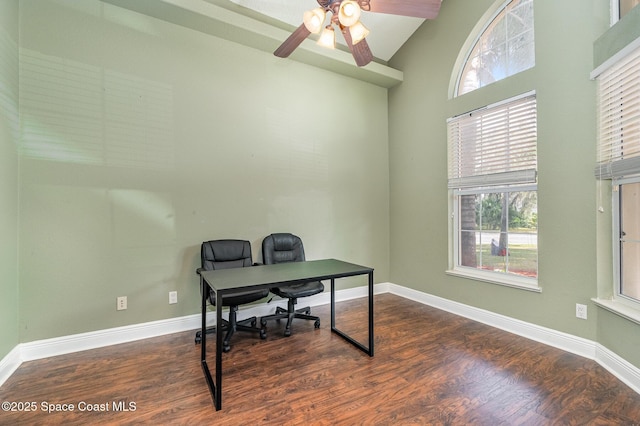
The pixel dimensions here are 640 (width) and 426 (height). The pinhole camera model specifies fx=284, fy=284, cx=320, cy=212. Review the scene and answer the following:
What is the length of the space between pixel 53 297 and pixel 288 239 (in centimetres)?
213

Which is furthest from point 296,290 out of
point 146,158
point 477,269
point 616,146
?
point 616,146

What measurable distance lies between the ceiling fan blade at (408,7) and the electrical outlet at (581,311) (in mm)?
2602

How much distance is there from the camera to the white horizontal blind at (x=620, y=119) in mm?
1987

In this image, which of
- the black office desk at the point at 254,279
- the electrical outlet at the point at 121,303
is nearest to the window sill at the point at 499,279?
the black office desk at the point at 254,279

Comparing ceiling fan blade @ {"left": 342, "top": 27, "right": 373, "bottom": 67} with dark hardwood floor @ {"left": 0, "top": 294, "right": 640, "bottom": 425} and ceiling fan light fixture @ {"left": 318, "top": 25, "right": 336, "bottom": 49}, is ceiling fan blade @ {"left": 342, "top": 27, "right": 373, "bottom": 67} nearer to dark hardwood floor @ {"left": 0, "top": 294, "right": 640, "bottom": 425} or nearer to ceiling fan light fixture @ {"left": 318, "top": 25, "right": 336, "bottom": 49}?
ceiling fan light fixture @ {"left": 318, "top": 25, "right": 336, "bottom": 49}

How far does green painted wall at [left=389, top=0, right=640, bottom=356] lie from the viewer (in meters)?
2.32

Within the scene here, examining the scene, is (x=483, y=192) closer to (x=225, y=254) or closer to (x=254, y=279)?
(x=254, y=279)

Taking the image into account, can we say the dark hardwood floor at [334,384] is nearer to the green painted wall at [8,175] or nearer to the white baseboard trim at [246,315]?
the white baseboard trim at [246,315]

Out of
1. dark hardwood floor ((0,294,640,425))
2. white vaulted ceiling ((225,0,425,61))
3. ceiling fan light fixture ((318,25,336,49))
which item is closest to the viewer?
dark hardwood floor ((0,294,640,425))

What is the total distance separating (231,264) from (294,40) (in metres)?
2.14

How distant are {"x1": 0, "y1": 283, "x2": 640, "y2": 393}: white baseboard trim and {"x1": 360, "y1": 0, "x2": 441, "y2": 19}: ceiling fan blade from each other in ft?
9.18

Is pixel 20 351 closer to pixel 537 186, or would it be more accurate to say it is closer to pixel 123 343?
pixel 123 343

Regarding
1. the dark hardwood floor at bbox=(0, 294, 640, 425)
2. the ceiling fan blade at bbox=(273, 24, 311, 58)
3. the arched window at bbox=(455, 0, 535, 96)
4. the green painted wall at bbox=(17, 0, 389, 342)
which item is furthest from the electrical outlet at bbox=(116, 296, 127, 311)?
the arched window at bbox=(455, 0, 535, 96)

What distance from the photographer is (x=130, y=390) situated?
74.9 inches
